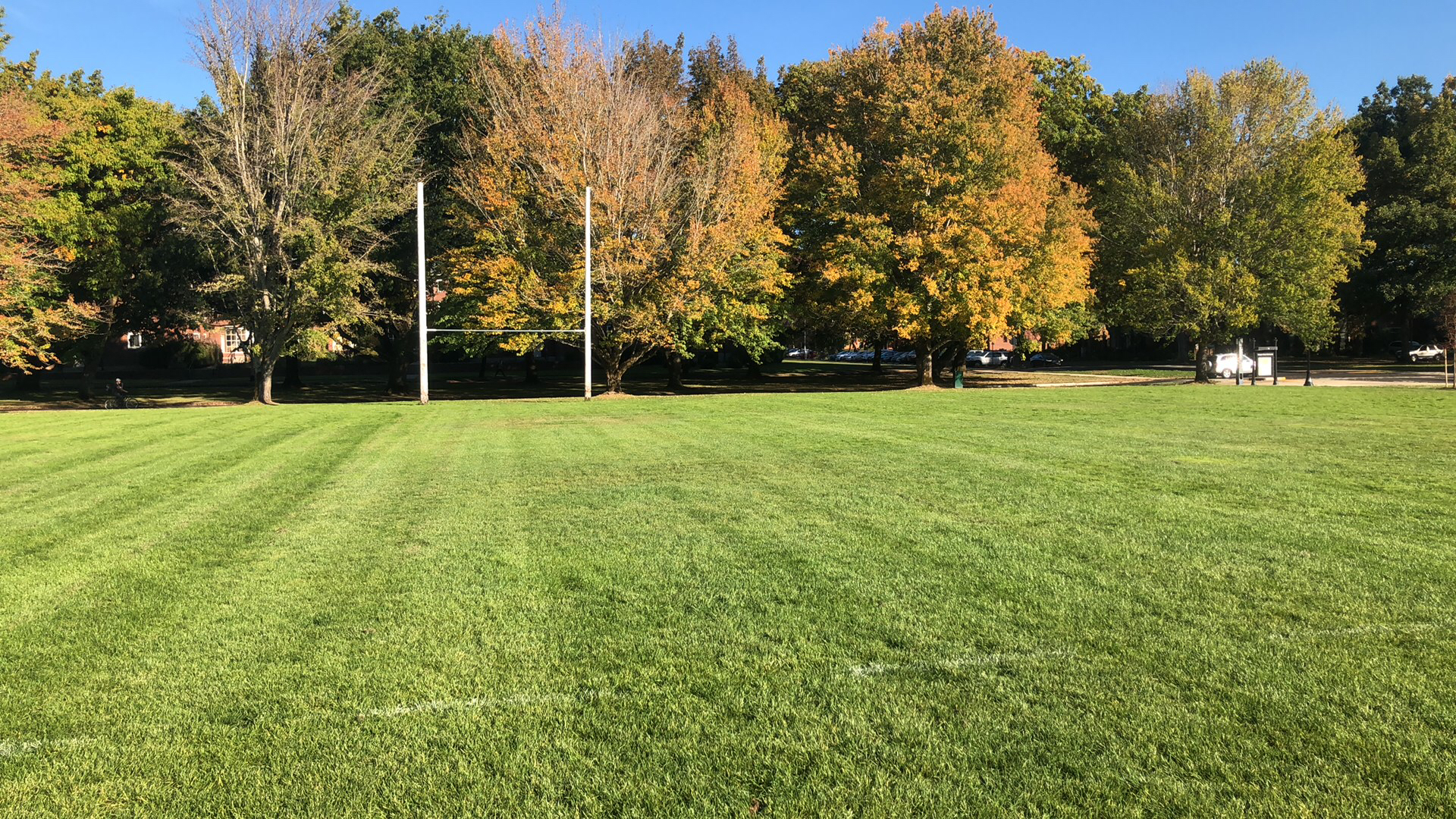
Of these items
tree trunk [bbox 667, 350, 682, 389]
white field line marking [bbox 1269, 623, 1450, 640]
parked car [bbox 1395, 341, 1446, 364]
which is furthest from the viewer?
parked car [bbox 1395, 341, 1446, 364]

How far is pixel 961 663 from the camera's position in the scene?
411 centimetres

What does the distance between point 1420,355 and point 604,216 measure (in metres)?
54.9

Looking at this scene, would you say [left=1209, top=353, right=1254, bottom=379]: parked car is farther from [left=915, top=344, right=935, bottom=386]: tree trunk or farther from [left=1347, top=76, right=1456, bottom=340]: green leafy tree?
[left=915, top=344, right=935, bottom=386]: tree trunk

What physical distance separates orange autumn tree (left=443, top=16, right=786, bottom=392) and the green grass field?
18.8 meters

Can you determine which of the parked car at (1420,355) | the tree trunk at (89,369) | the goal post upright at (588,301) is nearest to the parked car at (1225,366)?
the parked car at (1420,355)

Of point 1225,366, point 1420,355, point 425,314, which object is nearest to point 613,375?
point 425,314

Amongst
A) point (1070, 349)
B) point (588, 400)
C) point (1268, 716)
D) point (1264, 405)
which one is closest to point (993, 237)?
point (1264, 405)

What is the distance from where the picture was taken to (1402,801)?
112 inches

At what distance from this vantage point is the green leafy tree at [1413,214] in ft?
142

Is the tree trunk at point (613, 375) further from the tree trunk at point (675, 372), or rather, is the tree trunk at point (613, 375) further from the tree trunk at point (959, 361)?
the tree trunk at point (959, 361)

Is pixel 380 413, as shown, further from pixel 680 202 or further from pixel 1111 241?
pixel 1111 241

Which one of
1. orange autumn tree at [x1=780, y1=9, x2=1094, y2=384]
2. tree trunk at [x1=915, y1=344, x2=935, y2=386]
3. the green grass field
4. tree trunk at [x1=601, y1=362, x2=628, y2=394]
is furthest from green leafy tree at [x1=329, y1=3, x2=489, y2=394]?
the green grass field

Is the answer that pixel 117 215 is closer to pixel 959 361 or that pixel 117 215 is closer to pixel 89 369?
Result: pixel 89 369

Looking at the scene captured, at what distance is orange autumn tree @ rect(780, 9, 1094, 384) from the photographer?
28.9 metres
